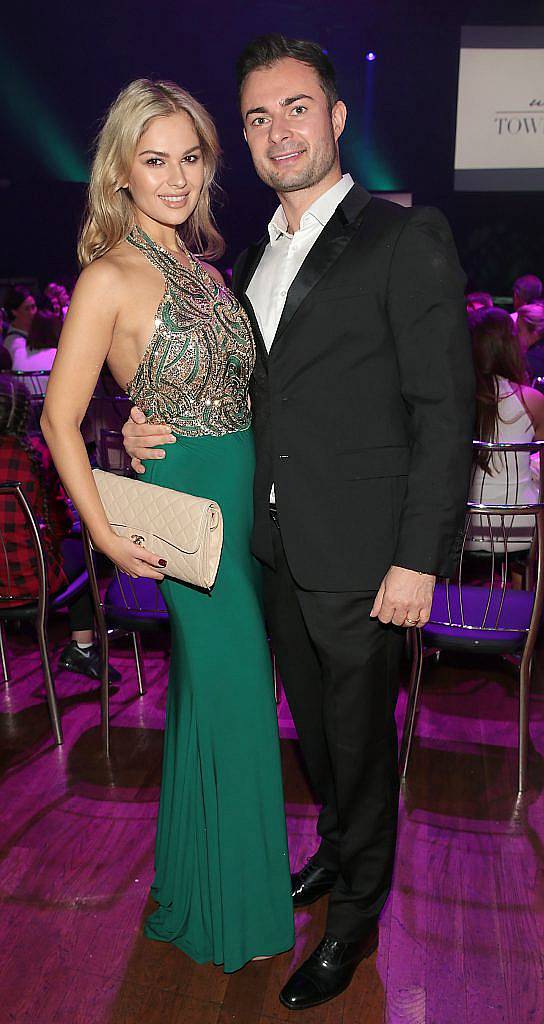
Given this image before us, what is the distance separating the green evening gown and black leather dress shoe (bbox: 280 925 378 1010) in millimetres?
111

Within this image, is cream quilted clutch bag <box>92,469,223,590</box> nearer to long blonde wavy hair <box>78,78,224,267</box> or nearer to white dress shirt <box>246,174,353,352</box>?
white dress shirt <box>246,174,353,352</box>

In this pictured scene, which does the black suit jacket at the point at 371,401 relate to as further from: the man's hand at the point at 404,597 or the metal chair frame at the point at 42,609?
the metal chair frame at the point at 42,609

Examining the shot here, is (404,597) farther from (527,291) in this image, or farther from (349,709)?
(527,291)

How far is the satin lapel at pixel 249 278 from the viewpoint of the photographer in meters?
1.92

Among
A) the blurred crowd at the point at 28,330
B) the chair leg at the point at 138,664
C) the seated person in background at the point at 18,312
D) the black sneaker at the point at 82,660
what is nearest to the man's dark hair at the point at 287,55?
the chair leg at the point at 138,664

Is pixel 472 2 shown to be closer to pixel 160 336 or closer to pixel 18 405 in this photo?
pixel 18 405

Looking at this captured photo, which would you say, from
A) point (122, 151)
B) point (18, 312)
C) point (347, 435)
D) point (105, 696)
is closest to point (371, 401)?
point (347, 435)

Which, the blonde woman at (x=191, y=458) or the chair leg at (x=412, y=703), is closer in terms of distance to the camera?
the blonde woman at (x=191, y=458)

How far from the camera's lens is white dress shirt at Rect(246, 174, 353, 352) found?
71.8 inches

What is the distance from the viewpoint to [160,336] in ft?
5.95

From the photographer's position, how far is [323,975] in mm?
1887

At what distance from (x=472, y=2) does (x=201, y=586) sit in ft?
28.8

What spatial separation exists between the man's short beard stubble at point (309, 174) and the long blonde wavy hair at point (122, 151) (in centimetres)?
19

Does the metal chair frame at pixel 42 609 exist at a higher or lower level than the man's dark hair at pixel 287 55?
lower
